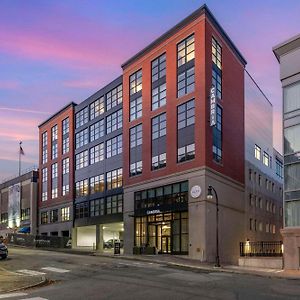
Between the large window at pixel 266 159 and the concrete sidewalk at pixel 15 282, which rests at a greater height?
the large window at pixel 266 159

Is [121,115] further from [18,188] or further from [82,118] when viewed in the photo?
[18,188]

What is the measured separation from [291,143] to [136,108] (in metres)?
28.5

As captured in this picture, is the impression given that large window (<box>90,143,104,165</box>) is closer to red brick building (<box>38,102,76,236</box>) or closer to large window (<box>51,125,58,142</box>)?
red brick building (<box>38,102,76,236</box>)

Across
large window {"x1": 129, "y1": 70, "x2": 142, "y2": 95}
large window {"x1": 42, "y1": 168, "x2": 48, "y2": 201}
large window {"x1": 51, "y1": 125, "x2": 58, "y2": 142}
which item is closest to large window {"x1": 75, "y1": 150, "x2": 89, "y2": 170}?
large window {"x1": 51, "y1": 125, "x2": 58, "y2": 142}

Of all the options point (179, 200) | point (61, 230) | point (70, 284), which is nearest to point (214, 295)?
→ point (70, 284)

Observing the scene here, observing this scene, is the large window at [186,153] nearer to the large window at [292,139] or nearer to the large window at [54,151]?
the large window at [292,139]

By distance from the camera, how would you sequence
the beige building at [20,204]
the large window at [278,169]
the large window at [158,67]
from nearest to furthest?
the large window at [158,67], the large window at [278,169], the beige building at [20,204]

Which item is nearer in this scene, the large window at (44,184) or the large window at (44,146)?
the large window at (44,184)

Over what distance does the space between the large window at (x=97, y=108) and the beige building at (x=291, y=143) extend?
38.2 meters

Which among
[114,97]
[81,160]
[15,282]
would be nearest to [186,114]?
[114,97]

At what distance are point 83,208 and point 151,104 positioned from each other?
24276 mm

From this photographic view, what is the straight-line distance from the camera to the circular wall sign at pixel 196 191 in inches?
1997

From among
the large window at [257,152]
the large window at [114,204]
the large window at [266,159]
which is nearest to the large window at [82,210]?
the large window at [114,204]

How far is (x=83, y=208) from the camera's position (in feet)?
251
